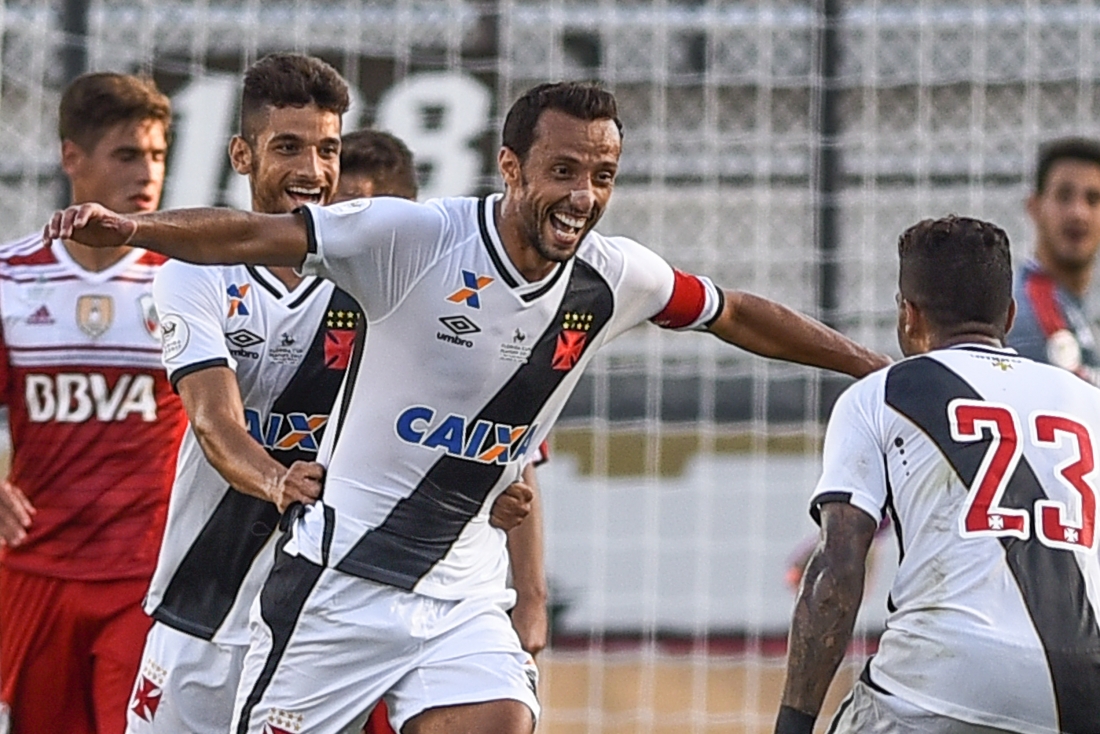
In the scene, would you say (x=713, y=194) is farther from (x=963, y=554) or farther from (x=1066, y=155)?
(x=963, y=554)

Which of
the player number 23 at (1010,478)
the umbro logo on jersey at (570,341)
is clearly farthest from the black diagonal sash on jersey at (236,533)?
the player number 23 at (1010,478)

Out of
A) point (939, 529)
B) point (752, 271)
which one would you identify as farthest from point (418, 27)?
point (939, 529)

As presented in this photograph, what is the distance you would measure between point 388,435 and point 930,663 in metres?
1.32

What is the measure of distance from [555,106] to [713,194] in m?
5.82

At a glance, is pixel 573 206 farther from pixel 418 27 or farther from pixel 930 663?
pixel 418 27

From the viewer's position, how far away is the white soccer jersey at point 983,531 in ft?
12.8

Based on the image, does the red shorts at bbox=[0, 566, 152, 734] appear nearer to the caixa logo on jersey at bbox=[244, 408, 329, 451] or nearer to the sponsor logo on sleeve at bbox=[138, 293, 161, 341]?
the sponsor logo on sleeve at bbox=[138, 293, 161, 341]

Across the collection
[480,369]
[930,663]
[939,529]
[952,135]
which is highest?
[952,135]

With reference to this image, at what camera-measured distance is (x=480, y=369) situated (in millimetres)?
4555

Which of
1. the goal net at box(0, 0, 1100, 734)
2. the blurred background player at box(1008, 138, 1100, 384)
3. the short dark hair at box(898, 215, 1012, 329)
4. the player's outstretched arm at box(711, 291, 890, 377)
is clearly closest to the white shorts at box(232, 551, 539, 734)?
the player's outstretched arm at box(711, 291, 890, 377)

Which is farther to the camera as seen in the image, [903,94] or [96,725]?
[903,94]

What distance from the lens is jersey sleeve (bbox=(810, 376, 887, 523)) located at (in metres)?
3.98

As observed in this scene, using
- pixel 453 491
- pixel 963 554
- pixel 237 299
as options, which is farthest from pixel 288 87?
pixel 963 554

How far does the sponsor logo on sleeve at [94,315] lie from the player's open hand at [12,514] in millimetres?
543
